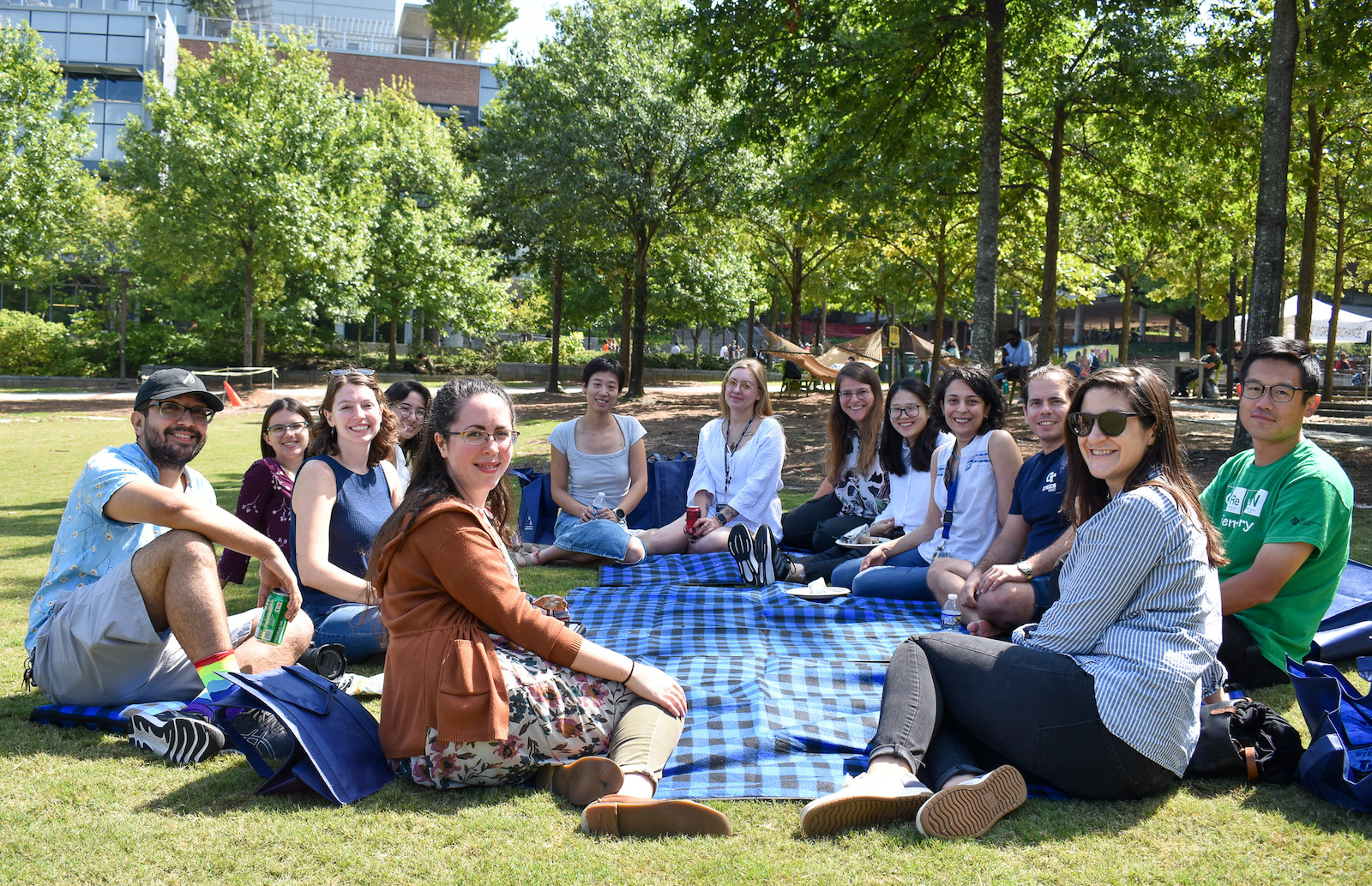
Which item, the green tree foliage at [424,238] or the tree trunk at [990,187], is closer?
the tree trunk at [990,187]

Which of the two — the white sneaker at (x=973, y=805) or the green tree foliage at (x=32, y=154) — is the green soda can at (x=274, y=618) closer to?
the white sneaker at (x=973, y=805)

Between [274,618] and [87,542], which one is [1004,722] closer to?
[274,618]

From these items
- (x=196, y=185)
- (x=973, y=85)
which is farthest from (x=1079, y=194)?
(x=196, y=185)

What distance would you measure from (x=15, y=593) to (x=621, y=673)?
14.6 ft

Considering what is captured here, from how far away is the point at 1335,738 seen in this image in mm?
2953

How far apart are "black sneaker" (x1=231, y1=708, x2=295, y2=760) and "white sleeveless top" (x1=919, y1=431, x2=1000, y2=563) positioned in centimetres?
340

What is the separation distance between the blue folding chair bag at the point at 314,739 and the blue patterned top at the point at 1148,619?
2.17 m

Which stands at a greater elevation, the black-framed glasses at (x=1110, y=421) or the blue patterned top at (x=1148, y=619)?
the black-framed glasses at (x=1110, y=421)

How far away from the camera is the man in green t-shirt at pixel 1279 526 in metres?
3.64

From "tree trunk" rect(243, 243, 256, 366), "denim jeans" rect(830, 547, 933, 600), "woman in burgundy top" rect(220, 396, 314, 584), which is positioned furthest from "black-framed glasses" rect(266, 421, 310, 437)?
"tree trunk" rect(243, 243, 256, 366)

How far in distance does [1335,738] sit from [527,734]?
241 cm

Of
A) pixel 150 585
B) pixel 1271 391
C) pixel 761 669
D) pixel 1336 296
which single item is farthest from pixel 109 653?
pixel 1336 296

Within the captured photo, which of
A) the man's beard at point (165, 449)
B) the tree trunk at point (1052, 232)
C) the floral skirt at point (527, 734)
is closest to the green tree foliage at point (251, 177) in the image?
the tree trunk at point (1052, 232)

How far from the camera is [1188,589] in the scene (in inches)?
111
